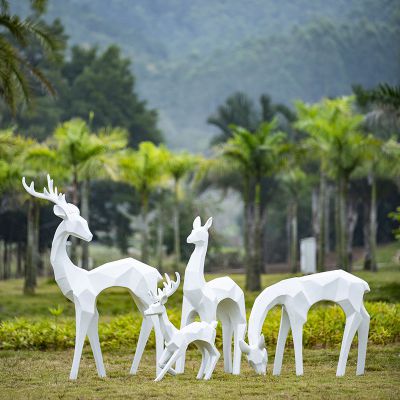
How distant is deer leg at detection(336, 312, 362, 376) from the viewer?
1363cm

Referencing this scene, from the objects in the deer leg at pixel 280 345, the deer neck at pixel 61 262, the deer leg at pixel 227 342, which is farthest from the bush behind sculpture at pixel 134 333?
the deer neck at pixel 61 262

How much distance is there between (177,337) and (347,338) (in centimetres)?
295

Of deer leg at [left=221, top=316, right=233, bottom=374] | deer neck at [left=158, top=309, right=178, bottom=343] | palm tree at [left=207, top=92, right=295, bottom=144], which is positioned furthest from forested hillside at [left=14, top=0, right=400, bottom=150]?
deer neck at [left=158, top=309, right=178, bottom=343]

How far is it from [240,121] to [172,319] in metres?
34.9

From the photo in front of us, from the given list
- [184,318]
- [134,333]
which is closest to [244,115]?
[134,333]

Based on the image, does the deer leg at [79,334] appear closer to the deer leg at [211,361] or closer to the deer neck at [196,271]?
the deer neck at [196,271]

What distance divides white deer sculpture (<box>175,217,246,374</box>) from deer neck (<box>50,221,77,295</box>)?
193 centimetres

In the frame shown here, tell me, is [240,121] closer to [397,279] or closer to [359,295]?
[397,279]

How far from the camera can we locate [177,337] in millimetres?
12805

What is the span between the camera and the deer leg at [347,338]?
13.6 metres

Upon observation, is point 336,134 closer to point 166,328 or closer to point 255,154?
point 255,154

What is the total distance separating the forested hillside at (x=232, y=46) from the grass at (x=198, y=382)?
8422cm

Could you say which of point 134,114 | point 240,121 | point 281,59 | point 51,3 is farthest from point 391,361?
point 51,3

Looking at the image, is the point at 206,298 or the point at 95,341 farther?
the point at 95,341
